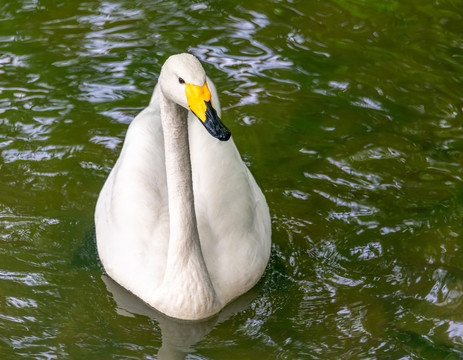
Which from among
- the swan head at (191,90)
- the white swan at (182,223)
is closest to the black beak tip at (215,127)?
the swan head at (191,90)

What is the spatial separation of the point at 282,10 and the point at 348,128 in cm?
237

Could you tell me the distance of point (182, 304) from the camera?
590 cm

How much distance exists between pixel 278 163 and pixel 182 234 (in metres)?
2.02

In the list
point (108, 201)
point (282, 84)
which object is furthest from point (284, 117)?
point (108, 201)

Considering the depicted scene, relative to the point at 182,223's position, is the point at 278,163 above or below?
below

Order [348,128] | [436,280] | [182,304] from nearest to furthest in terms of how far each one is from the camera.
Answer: [182,304] < [436,280] < [348,128]

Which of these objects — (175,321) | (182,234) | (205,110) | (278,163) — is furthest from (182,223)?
(278,163)

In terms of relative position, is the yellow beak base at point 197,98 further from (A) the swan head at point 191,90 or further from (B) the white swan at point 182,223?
(B) the white swan at point 182,223

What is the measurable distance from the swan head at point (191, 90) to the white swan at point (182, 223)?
19 cm

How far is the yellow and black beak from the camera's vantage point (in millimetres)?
4887

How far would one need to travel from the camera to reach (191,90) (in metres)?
5.07

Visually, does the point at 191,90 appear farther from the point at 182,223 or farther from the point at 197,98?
the point at 182,223

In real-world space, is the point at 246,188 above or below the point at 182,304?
above

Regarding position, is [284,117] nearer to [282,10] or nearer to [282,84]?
[282,84]
